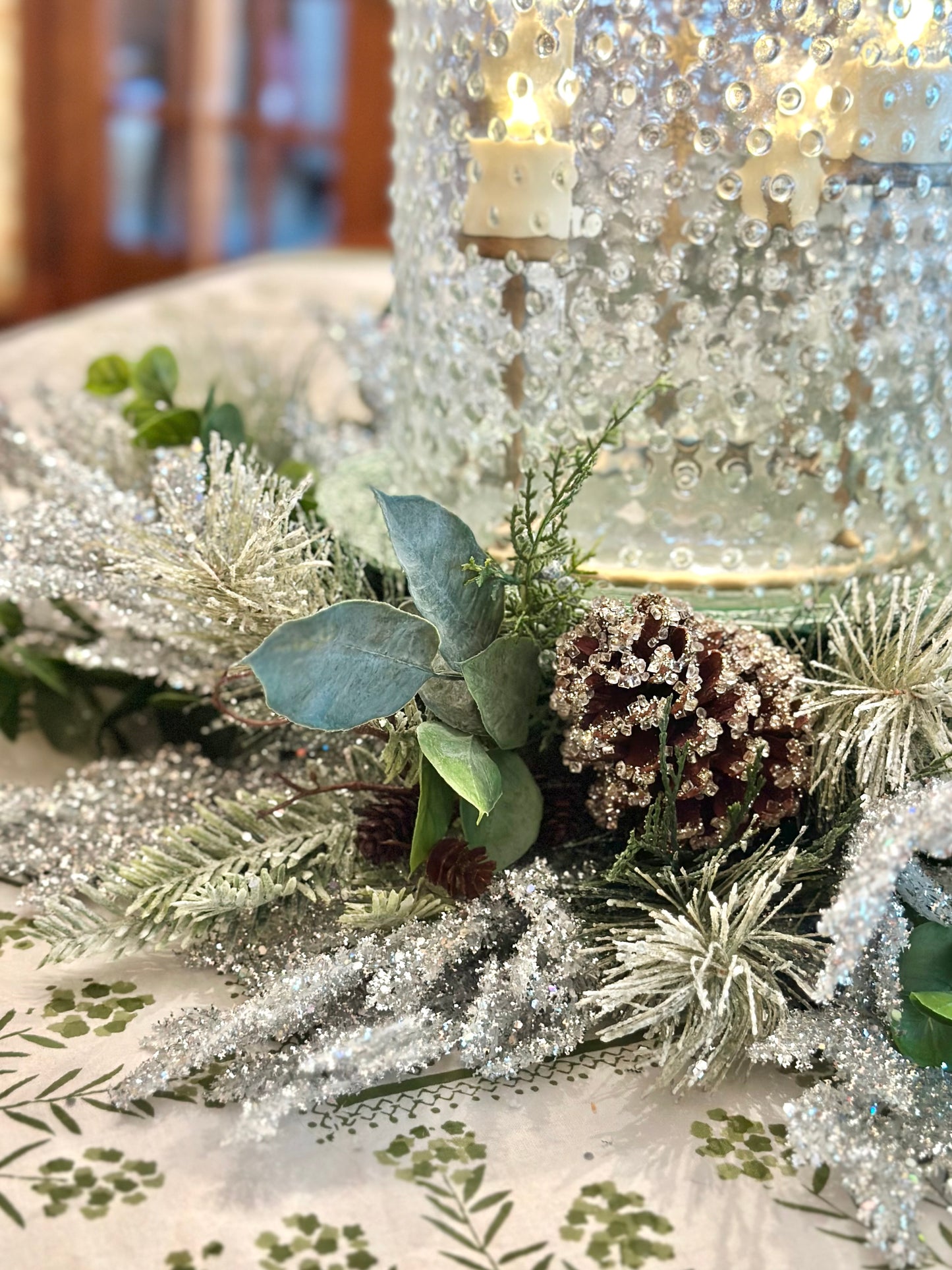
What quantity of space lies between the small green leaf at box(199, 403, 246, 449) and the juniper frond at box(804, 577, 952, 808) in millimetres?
271

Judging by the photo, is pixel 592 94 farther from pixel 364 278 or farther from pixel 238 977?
pixel 364 278

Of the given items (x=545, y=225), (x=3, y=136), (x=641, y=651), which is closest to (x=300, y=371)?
(x=545, y=225)

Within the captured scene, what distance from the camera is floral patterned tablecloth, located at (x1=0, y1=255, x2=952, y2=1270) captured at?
0.29 m

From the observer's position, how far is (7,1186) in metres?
0.30

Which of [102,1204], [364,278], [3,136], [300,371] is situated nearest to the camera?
[102,1204]

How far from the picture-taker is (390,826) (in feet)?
1.28

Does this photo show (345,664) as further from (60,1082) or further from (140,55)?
(140,55)

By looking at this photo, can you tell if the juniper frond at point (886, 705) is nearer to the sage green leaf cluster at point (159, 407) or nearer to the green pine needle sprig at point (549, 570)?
the green pine needle sprig at point (549, 570)

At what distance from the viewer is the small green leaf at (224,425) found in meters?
0.53

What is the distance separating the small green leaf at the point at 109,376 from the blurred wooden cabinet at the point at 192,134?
1.89m

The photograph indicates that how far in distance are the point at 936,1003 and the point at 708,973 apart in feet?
0.20

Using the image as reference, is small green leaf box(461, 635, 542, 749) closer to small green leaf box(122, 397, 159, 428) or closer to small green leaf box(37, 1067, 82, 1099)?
small green leaf box(37, 1067, 82, 1099)

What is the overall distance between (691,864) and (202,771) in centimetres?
20

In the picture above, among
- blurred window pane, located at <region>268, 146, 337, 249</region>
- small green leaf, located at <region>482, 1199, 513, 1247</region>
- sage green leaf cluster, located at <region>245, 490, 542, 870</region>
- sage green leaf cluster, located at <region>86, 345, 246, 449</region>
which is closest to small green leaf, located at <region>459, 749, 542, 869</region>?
sage green leaf cluster, located at <region>245, 490, 542, 870</region>
